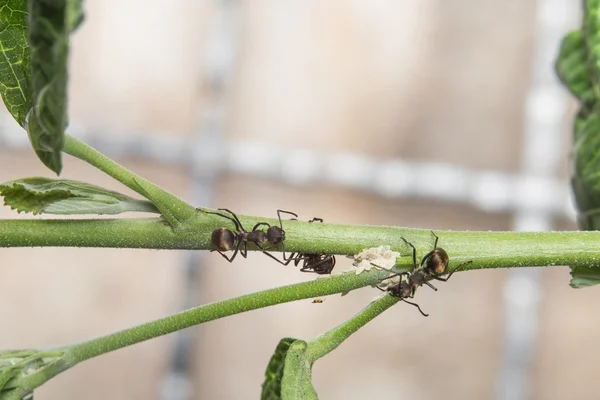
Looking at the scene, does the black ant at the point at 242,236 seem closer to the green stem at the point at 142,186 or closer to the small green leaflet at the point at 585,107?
the green stem at the point at 142,186

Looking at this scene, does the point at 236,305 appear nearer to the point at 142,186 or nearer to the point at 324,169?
the point at 142,186

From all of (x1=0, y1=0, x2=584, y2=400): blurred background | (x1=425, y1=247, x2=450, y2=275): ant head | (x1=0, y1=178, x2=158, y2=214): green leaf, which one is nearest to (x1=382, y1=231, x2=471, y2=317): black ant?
(x1=425, y1=247, x2=450, y2=275): ant head

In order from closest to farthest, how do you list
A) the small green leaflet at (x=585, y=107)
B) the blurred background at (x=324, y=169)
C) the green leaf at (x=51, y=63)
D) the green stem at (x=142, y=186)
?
the green leaf at (x=51, y=63)
the green stem at (x=142, y=186)
the small green leaflet at (x=585, y=107)
the blurred background at (x=324, y=169)

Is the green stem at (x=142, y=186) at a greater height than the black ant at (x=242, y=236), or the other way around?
the green stem at (x=142, y=186)

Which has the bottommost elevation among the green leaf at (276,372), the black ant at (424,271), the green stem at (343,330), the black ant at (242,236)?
the green leaf at (276,372)

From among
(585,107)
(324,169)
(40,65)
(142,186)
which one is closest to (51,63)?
(40,65)

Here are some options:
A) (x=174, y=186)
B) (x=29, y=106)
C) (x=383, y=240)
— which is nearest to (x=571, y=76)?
(x=383, y=240)

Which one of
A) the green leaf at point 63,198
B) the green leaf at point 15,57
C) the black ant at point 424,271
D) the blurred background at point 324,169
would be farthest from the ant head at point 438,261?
the blurred background at point 324,169
